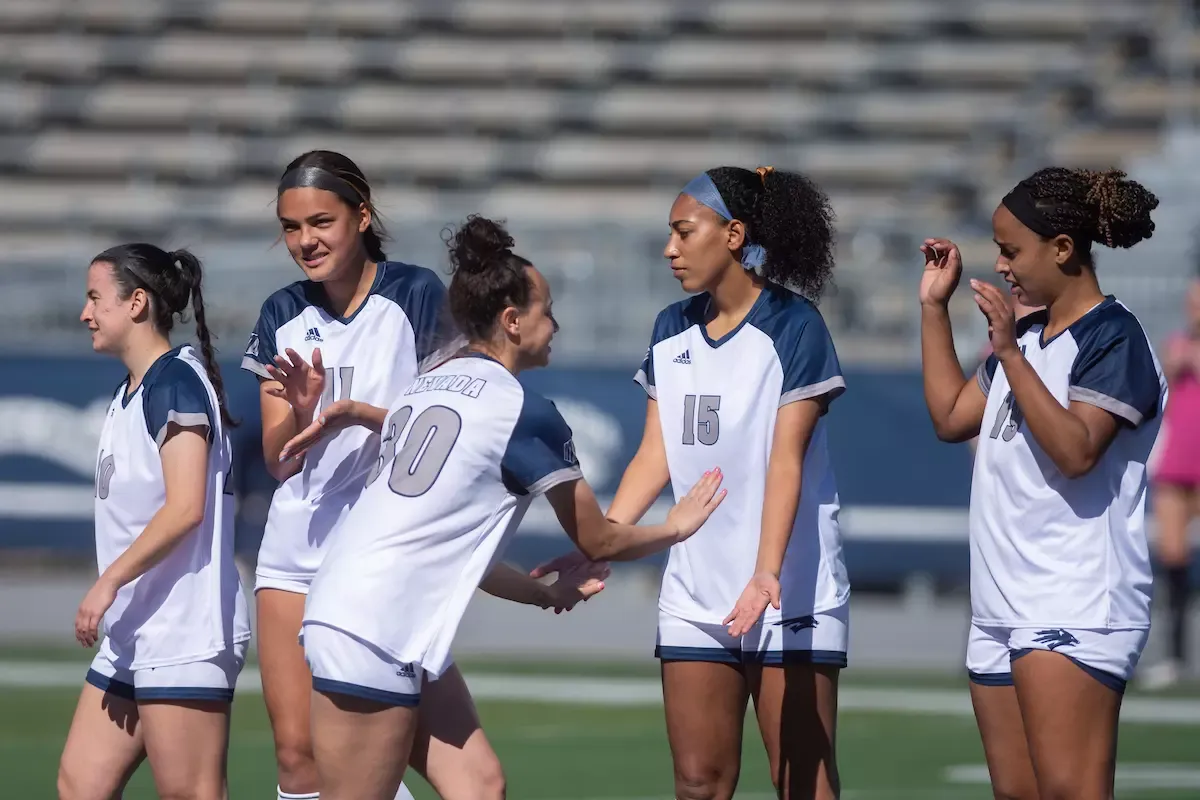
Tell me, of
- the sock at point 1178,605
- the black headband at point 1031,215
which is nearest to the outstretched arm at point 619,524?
the black headband at point 1031,215

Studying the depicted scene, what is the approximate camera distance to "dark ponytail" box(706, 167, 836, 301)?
4676 mm

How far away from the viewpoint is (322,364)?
467cm

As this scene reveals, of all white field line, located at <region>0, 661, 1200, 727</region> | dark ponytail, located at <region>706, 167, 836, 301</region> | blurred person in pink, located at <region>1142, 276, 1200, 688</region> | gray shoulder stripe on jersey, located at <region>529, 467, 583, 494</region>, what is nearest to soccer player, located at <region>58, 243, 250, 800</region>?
Result: gray shoulder stripe on jersey, located at <region>529, 467, 583, 494</region>

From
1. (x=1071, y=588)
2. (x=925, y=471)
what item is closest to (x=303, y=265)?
(x=1071, y=588)

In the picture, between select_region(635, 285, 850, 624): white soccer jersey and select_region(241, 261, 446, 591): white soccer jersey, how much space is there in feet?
2.47

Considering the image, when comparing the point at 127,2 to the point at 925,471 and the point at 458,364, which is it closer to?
the point at 925,471

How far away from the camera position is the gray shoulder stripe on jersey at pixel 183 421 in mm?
4473

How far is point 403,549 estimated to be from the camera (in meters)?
3.99

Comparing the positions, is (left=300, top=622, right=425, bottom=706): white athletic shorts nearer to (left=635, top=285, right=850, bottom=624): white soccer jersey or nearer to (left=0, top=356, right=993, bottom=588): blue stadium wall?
(left=635, top=285, right=850, bottom=624): white soccer jersey

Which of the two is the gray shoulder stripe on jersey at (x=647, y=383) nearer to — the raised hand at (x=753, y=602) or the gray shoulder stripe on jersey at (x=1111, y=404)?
the raised hand at (x=753, y=602)

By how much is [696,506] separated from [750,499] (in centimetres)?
32

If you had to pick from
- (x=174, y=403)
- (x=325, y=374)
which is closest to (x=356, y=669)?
(x=174, y=403)

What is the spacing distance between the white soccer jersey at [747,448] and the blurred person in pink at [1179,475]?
561 cm

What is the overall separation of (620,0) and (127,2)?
590cm
